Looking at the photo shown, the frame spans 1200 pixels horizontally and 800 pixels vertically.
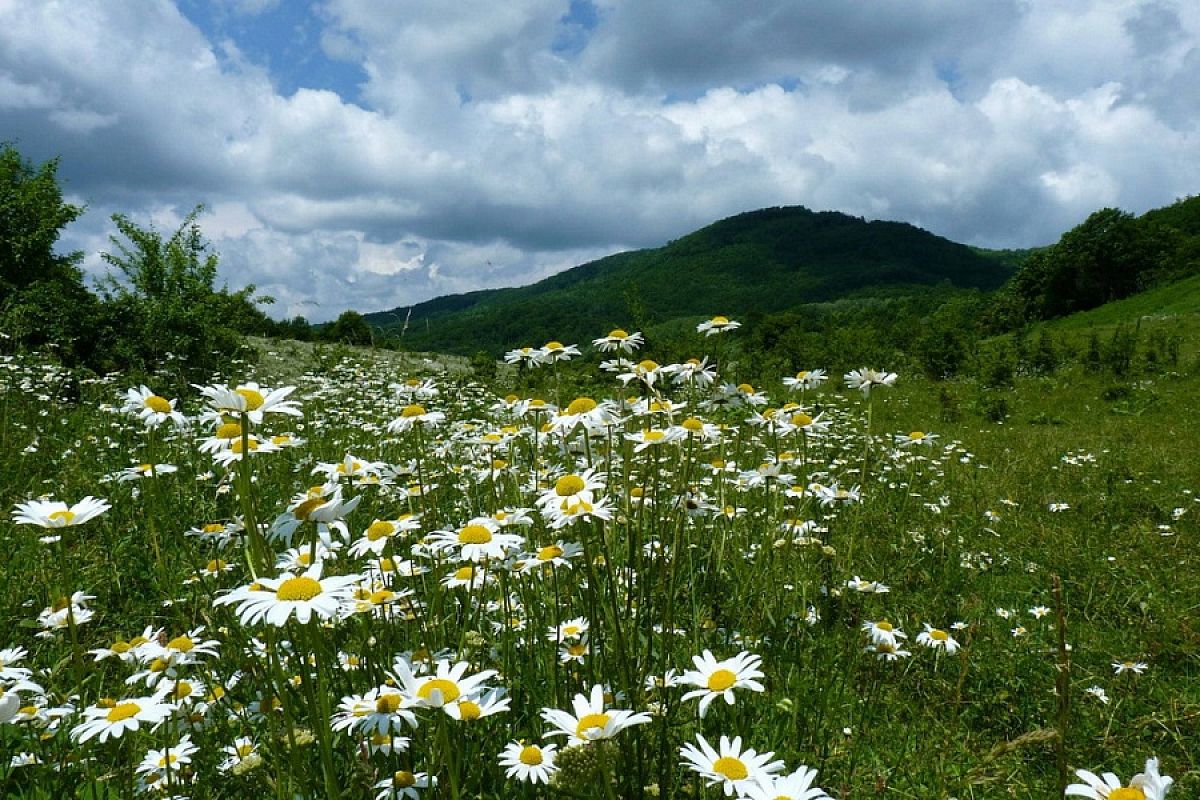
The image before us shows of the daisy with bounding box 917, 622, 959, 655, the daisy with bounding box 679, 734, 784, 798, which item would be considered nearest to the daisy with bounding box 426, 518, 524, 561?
the daisy with bounding box 679, 734, 784, 798

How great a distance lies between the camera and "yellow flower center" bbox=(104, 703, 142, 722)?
1721 mm

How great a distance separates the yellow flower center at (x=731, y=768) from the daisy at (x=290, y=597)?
0.86 m

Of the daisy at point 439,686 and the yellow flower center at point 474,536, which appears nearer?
the daisy at point 439,686

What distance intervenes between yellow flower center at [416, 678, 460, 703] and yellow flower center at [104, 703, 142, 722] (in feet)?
3.15

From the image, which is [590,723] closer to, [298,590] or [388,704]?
[388,704]

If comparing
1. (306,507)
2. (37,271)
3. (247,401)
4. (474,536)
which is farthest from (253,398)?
(37,271)

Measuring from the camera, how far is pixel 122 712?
1.73 metres

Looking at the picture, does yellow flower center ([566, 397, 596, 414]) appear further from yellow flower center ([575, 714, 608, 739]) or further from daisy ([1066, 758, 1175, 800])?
daisy ([1066, 758, 1175, 800])

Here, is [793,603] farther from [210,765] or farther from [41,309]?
[41,309]

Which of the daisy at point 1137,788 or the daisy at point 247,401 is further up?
the daisy at point 247,401

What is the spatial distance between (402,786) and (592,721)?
59cm

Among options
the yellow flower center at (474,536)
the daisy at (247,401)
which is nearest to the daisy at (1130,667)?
the yellow flower center at (474,536)

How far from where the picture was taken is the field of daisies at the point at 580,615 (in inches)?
61.3

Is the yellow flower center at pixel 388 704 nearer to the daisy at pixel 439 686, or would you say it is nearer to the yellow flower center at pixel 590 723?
the daisy at pixel 439 686
